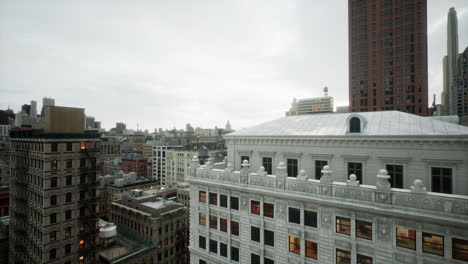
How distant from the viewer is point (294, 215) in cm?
2386

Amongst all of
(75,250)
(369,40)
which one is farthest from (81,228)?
(369,40)

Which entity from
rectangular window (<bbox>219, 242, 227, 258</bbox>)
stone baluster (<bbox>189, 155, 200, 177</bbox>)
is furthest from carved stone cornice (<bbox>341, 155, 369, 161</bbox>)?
stone baluster (<bbox>189, 155, 200, 177</bbox>)

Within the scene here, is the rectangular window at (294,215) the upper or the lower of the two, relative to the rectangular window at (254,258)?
upper

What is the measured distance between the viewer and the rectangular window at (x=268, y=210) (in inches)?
997

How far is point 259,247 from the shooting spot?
2598cm

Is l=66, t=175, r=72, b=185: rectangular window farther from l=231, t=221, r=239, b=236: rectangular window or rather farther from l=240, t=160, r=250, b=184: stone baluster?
l=240, t=160, r=250, b=184: stone baluster

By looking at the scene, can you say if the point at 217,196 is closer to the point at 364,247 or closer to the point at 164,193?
the point at 364,247

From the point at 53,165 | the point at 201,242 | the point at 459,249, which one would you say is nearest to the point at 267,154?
the point at 201,242

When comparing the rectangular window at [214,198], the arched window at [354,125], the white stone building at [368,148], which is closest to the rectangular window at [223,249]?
the rectangular window at [214,198]

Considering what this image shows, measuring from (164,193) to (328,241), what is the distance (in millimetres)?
82961

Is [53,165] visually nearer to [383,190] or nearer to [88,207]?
[88,207]

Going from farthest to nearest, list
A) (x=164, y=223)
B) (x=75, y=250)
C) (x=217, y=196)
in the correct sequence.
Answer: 1. (x=164, y=223)
2. (x=75, y=250)
3. (x=217, y=196)

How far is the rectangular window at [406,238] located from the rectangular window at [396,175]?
17.0 feet

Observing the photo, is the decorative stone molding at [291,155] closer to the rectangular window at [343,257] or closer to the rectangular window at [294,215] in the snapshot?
the rectangular window at [294,215]
